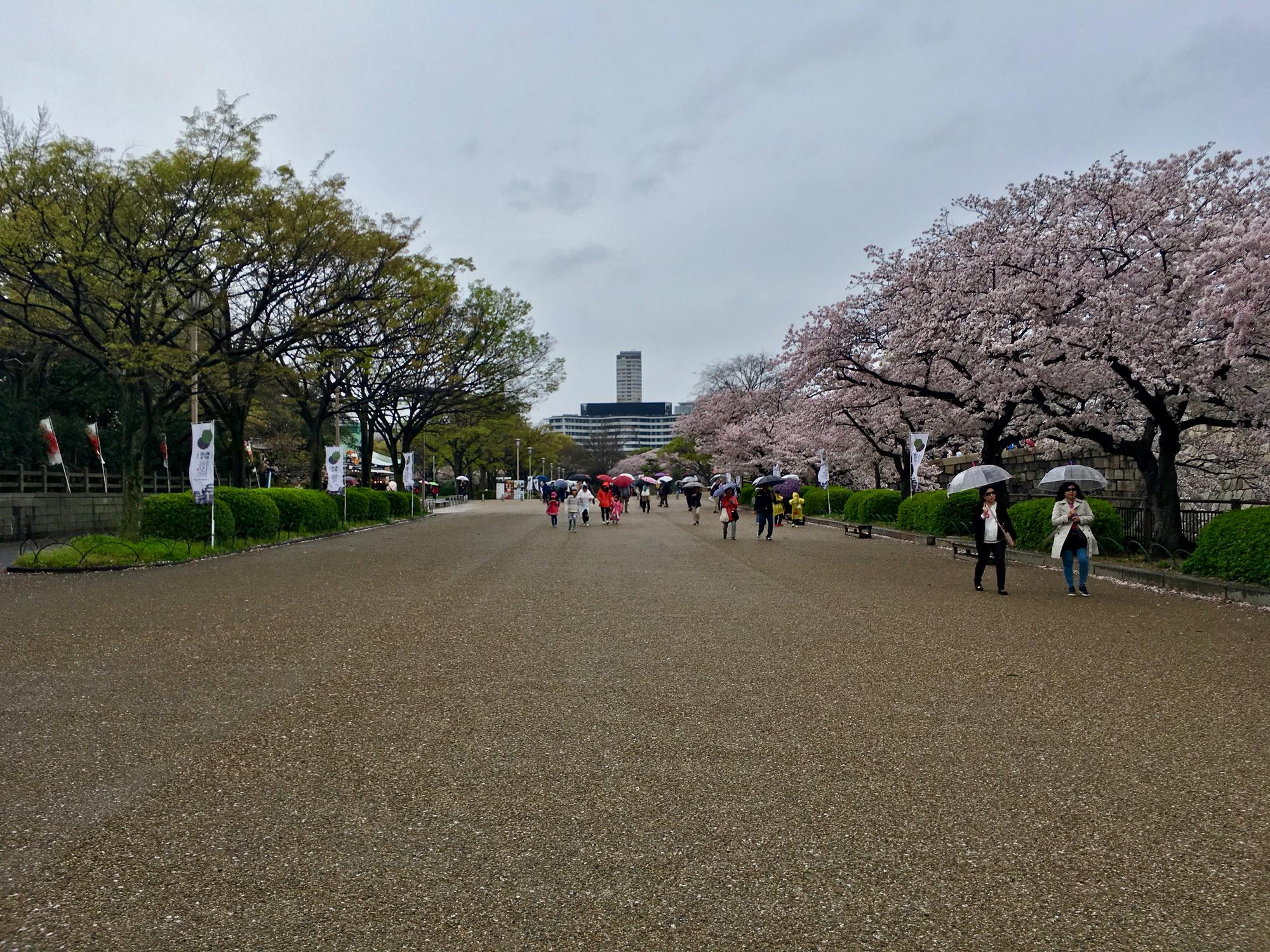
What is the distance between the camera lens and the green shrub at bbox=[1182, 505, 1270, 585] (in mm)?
10812

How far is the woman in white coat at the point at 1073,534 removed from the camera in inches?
452

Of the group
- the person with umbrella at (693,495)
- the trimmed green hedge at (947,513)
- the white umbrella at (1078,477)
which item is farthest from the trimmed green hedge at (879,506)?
the white umbrella at (1078,477)

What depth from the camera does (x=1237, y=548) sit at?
11289 millimetres

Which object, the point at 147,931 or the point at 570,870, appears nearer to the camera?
the point at 147,931

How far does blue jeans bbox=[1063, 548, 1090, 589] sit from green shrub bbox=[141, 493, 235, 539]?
15292 millimetres

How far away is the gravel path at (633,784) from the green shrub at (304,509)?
13875 millimetres

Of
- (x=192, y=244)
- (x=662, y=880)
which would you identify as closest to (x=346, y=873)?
(x=662, y=880)

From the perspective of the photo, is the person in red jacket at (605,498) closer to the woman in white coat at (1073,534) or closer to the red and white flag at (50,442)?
the red and white flag at (50,442)

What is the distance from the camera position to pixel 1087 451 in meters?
22.7

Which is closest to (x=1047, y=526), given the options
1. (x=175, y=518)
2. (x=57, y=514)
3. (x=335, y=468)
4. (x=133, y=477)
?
(x=175, y=518)

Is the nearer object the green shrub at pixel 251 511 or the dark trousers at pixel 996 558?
the dark trousers at pixel 996 558

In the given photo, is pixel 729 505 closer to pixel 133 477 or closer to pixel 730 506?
pixel 730 506

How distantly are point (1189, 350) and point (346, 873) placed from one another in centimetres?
1539

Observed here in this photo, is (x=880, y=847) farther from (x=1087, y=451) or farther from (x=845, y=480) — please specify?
(x=845, y=480)
